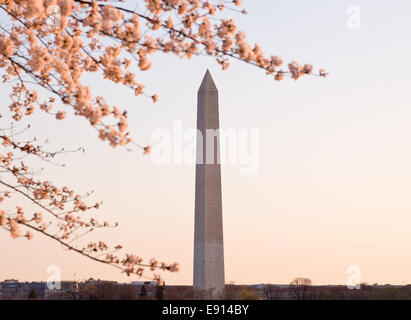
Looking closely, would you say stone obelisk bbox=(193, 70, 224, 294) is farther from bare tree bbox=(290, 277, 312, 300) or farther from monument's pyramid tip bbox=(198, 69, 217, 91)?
bare tree bbox=(290, 277, 312, 300)

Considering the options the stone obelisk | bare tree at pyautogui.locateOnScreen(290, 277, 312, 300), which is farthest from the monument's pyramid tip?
bare tree at pyautogui.locateOnScreen(290, 277, 312, 300)

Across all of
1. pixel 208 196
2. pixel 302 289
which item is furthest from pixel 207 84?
pixel 302 289

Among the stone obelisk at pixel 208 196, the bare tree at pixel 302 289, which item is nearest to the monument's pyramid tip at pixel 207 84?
the stone obelisk at pixel 208 196

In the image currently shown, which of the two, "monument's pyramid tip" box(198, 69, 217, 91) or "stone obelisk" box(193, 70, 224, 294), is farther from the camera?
"monument's pyramid tip" box(198, 69, 217, 91)

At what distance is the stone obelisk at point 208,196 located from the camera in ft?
76.1

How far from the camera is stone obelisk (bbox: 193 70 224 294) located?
76.1 feet

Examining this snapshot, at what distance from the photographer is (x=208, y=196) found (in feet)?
76.3

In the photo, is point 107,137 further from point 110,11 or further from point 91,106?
point 110,11

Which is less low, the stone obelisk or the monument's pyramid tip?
the monument's pyramid tip

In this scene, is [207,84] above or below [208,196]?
above

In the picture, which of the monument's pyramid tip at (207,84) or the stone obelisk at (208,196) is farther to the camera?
the monument's pyramid tip at (207,84)

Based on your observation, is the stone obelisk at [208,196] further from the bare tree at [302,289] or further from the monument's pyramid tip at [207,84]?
the bare tree at [302,289]

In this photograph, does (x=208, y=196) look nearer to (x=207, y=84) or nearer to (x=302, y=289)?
(x=207, y=84)

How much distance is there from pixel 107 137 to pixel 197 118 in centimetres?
1844
